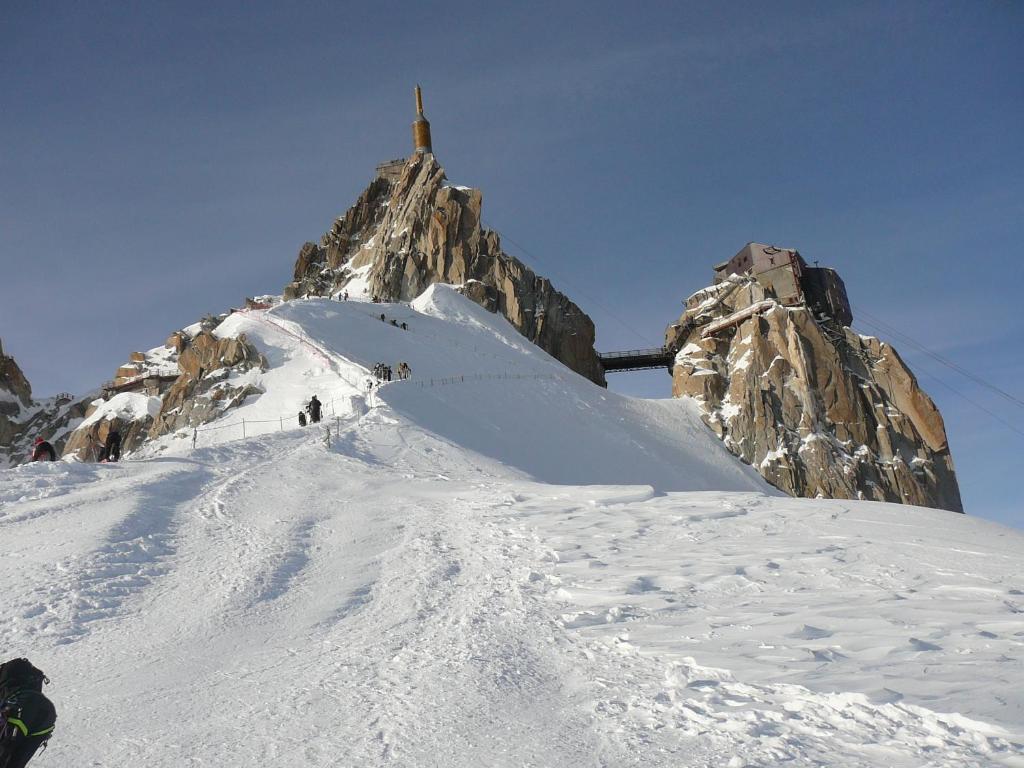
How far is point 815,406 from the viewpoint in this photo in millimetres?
58781

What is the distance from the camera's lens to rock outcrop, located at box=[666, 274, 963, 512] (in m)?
55.5

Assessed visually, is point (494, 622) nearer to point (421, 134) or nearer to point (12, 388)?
point (421, 134)

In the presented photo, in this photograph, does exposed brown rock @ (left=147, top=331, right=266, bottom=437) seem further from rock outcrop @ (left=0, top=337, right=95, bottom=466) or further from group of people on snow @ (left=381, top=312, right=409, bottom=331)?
rock outcrop @ (left=0, top=337, right=95, bottom=466)

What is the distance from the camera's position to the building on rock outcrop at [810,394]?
183 ft

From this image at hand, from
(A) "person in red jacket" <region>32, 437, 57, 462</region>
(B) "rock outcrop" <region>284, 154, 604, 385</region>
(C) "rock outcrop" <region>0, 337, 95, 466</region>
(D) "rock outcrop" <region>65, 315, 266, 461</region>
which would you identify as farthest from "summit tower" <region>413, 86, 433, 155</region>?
(A) "person in red jacket" <region>32, 437, 57, 462</region>

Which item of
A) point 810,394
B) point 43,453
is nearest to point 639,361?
point 810,394

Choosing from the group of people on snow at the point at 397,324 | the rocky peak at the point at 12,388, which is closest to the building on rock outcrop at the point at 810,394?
the group of people on snow at the point at 397,324

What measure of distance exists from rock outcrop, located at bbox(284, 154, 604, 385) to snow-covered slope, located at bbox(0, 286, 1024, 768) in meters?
51.9

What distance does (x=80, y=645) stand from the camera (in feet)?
27.2

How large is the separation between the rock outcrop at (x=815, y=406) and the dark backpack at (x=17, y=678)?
175 ft

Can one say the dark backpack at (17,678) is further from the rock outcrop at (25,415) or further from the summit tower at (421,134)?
the summit tower at (421,134)

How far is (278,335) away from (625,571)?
3534 cm

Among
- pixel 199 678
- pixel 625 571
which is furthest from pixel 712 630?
pixel 199 678

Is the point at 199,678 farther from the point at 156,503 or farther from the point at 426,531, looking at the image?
the point at 156,503
